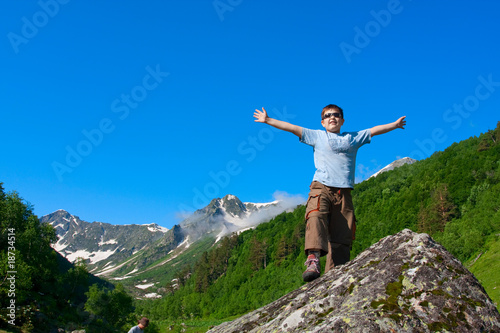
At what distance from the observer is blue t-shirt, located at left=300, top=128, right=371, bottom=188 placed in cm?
619

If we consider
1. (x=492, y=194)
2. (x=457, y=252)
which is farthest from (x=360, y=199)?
(x=457, y=252)

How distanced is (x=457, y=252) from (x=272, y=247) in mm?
92754

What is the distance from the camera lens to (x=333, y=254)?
600 centimetres

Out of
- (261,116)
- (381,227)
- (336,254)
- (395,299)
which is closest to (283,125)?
(261,116)

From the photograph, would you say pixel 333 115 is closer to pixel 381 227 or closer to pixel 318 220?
pixel 318 220

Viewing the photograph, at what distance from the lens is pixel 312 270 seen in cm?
526

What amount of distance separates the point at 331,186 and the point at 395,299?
117 inches

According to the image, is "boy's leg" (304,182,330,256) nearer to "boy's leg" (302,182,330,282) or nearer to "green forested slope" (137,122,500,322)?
"boy's leg" (302,182,330,282)

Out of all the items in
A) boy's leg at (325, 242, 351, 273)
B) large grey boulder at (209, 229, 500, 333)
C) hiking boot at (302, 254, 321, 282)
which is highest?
boy's leg at (325, 242, 351, 273)

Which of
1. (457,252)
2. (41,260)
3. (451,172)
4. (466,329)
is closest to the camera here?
(466,329)

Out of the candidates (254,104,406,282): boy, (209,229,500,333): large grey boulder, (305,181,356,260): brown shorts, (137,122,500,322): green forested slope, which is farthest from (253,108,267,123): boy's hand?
(137,122,500,322): green forested slope

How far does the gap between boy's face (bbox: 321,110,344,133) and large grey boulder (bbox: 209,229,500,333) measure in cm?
311

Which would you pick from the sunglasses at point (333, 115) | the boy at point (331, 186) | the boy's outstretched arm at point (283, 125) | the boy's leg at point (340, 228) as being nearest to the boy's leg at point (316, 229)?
the boy at point (331, 186)

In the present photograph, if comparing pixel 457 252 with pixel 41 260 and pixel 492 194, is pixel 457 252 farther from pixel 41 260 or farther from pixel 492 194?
pixel 41 260
